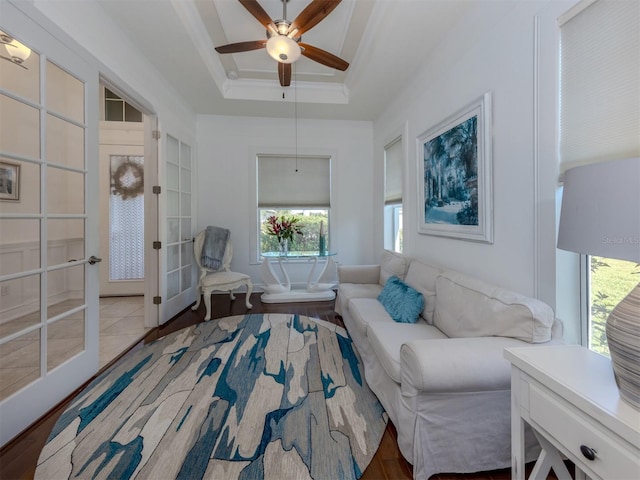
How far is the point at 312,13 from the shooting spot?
6.43 ft

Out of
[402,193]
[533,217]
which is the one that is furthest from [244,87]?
[533,217]

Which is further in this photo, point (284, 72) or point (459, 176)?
point (284, 72)

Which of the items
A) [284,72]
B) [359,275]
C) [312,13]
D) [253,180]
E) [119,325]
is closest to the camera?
[312,13]

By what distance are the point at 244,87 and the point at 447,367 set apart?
3.99 meters

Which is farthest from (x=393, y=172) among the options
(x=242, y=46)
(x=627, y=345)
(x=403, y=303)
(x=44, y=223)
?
(x=44, y=223)

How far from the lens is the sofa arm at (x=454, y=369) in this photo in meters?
1.19

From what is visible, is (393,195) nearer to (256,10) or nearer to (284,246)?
(284,246)

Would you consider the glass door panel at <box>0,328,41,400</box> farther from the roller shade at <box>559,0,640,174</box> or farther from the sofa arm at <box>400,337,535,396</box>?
the roller shade at <box>559,0,640,174</box>

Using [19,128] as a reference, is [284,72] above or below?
above

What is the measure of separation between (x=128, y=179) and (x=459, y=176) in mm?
4582

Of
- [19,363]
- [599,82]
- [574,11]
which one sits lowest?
[19,363]

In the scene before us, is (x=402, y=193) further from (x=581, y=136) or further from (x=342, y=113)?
(x=581, y=136)

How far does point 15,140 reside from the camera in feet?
5.02

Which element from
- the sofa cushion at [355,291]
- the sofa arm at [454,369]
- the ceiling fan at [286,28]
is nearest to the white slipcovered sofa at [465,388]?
the sofa arm at [454,369]
